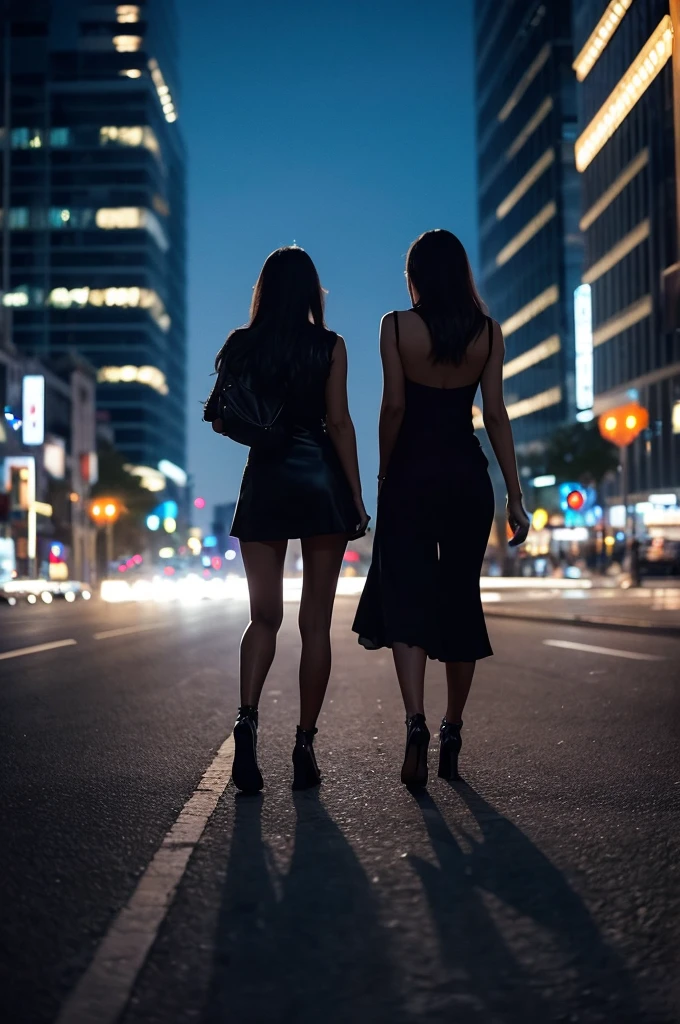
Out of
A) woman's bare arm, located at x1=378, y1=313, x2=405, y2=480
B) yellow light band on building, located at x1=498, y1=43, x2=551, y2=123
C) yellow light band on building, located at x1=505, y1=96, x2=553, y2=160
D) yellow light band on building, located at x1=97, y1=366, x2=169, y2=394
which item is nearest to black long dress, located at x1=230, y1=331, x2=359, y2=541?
woman's bare arm, located at x1=378, y1=313, x2=405, y2=480

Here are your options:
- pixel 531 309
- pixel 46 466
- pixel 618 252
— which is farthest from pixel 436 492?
pixel 531 309

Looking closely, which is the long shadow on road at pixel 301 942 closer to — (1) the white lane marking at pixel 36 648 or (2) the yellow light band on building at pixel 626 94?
(1) the white lane marking at pixel 36 648

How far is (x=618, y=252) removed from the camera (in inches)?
3024

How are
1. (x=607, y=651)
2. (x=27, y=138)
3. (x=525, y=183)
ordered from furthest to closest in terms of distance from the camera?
1. (x=27, y=138)
2. (x=525, y=183)
3. (x=607, y=651)

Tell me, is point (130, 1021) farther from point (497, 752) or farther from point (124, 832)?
point (497, 752)

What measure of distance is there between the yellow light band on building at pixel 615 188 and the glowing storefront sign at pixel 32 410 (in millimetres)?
36163

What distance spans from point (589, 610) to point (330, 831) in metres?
19.7

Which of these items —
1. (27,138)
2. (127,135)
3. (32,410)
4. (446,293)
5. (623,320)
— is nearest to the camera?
(446,293)

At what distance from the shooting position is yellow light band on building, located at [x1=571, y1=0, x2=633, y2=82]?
244 feet

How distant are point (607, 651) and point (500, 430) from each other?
7.97m

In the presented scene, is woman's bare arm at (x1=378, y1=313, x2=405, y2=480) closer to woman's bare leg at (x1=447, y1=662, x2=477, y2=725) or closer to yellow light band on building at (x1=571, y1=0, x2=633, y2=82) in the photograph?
woman's bare leg at (x1=447, y1=662, x2=477, y2=725)

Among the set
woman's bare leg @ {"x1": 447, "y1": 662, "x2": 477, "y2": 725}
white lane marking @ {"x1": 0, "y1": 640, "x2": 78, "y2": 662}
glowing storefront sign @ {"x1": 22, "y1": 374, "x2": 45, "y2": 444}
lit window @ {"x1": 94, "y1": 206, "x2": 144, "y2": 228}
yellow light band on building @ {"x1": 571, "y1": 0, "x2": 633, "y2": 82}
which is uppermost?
lit window @ {"x1": 94, "y1": 206, "x2": 144, "y2": 228}

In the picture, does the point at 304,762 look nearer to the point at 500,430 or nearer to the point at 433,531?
the point at 433,531

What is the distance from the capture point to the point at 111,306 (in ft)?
477
